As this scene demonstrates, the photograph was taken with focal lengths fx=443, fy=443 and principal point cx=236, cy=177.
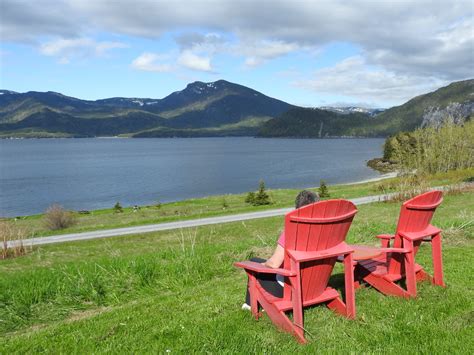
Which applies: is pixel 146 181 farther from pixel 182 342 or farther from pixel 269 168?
pixel 182 342

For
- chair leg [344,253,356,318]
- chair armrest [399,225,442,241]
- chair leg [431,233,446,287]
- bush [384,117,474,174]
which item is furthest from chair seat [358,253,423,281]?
bush [384,117,474,174]

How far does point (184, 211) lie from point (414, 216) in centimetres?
3136

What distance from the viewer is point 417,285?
5.87m

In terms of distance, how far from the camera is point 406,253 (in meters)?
5.38

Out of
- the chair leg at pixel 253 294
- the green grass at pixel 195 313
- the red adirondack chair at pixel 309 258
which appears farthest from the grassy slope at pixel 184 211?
the red adirondack chair at pixel 309 258

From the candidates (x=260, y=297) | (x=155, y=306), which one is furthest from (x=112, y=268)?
(x=260, y=297)

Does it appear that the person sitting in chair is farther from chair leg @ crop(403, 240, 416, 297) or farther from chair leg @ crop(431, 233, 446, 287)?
chair leg @ crop(431, 233, 446, 287)

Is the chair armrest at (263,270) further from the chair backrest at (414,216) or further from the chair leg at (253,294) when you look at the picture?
the chair backrest at (414,216)

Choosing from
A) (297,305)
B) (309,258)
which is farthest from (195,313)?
(309,258)

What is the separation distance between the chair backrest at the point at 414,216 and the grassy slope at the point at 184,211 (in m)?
17.3

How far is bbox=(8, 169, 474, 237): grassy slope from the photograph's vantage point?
26.5 meters

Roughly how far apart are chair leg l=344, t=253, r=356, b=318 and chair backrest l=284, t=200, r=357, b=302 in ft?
0.59

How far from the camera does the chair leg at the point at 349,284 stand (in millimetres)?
4590

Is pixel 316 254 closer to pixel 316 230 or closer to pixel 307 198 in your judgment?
pixel 316 230
